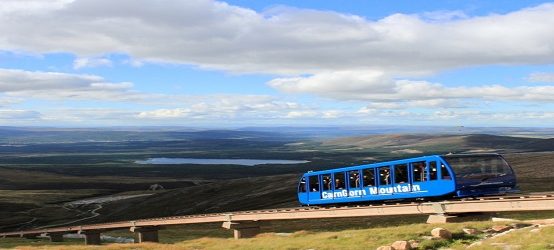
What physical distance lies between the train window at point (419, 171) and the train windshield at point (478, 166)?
85.7 inches

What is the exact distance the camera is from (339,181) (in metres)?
48.5

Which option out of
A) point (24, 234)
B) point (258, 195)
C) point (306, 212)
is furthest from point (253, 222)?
point (258, 195)

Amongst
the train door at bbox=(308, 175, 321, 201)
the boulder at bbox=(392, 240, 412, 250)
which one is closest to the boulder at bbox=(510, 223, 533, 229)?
the boulder at bbox=(392, 240, 412, 250)

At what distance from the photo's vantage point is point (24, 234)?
91625mm

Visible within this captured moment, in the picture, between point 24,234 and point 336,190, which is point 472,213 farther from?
point 24,234

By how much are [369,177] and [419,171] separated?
18.5ft

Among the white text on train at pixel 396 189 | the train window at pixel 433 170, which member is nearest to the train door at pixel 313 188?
the white text on train at pixel 396 189

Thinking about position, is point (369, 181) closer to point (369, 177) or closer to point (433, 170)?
point (369, 177)

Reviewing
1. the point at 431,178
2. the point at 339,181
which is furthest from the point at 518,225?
the point at 339,181

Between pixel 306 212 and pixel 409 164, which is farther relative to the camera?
pixel 306 212

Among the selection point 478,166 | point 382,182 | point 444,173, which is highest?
point 478,166

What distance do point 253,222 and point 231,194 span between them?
95.1 m

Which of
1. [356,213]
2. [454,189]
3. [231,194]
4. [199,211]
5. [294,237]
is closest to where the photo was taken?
[454,189]

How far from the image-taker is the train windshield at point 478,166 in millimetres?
38438
